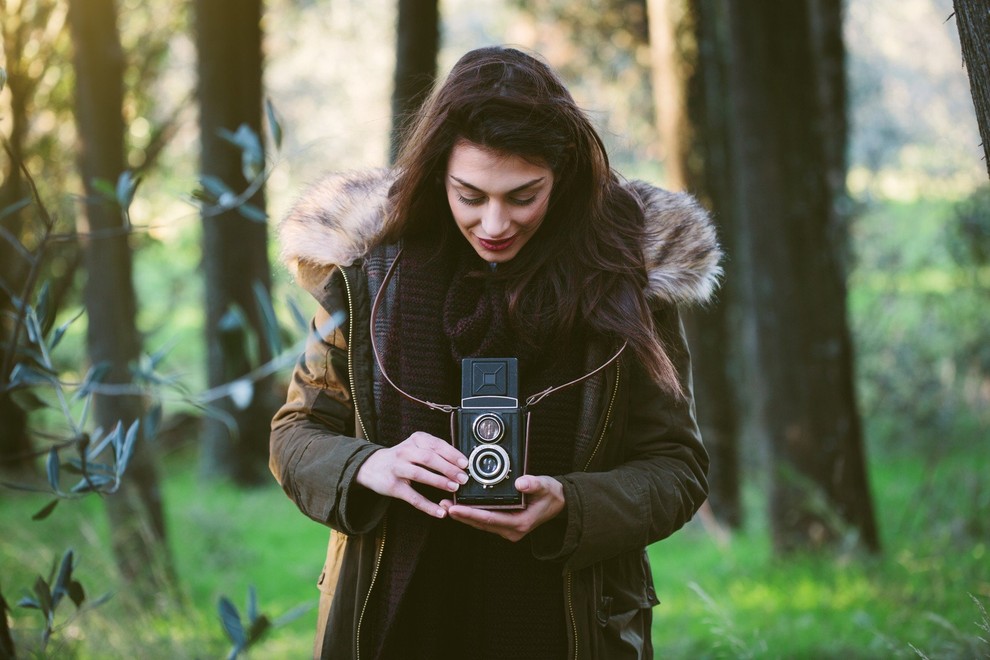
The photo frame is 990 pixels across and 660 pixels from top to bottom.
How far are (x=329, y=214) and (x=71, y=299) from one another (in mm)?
9133

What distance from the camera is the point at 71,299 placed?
1088cm

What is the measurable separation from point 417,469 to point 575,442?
439 millimetres

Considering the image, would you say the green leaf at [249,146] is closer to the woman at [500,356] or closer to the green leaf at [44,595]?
the woman at [500,356]

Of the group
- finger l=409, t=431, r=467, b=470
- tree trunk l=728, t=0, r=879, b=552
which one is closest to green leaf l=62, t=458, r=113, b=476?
finger l=409, t=431, r=467, b=470

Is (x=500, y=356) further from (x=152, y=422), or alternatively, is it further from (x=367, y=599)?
(x=152, y=422)

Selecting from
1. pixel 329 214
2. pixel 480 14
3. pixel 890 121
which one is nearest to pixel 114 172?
pixel 329 214

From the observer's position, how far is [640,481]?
8.09 feet

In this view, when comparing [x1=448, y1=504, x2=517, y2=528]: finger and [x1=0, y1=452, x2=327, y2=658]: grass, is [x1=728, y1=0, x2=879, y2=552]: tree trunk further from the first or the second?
[x1=448, y1=504, x2=517, y2=528]: finger

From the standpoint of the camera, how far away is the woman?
95.3 inches

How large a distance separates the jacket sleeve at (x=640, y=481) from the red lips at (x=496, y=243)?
0.40 m

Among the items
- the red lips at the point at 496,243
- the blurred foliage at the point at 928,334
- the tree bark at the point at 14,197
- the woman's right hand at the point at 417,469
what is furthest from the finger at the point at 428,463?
the blurred foliage at the point at 928,334

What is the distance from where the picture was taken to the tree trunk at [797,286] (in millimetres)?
5887

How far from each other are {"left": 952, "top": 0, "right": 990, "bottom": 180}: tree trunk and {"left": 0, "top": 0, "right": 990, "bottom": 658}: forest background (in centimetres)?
91

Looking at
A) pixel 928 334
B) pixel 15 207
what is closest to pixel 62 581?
pixel 15 207
